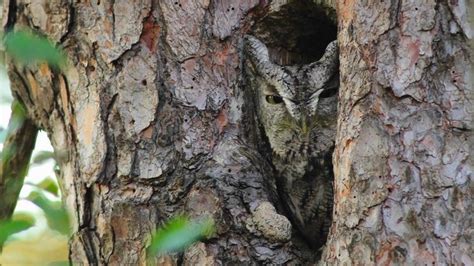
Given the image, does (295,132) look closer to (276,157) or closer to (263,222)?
(276,157)

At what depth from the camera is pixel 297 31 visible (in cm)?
269

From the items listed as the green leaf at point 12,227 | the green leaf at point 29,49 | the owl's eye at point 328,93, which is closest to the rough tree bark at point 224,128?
the owl's eye at point 328,93

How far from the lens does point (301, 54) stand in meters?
2.85

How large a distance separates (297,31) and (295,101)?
0.26 metres

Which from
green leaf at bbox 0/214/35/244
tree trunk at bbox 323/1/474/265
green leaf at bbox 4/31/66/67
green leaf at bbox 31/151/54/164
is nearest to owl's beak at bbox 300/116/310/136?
tree trunk at bbox 323/1/474/265

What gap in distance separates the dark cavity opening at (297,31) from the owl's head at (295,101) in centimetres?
10

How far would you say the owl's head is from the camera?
8.32ft

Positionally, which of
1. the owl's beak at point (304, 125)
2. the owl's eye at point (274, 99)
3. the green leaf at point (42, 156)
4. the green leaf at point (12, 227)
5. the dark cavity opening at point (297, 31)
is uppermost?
the dark cavity opening at point (297, 31)

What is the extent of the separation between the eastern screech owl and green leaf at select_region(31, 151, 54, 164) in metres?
0.66

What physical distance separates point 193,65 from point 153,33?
0.15 m

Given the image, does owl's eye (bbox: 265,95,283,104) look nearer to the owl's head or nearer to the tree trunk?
the owl's head

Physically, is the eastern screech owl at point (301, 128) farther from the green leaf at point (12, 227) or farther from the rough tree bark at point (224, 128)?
the green leaf at point (12, 227)

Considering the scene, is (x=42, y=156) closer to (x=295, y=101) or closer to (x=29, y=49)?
(x=295, y=101)

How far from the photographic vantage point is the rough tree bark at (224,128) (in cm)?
185
